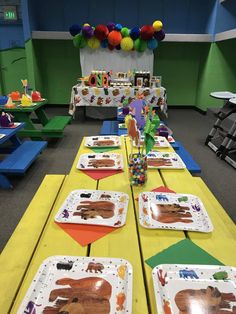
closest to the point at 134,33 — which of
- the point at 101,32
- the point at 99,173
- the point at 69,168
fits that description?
the point at 101,32

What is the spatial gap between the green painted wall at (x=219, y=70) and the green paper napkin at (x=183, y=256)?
558 centimetres

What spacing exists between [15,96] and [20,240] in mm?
3577

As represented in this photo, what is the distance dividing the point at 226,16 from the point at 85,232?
6.15 meters

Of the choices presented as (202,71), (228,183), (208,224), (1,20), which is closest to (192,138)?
(228,183)

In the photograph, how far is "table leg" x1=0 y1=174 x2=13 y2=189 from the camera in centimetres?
253

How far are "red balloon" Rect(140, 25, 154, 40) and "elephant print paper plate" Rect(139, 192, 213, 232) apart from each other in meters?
4.62

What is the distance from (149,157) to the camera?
1.72 metres

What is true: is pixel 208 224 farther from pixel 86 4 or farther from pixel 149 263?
pixel 86 4

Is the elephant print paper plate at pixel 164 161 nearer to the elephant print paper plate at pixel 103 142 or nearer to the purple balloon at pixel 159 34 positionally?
the elephant print paper plate at pixel 103 142

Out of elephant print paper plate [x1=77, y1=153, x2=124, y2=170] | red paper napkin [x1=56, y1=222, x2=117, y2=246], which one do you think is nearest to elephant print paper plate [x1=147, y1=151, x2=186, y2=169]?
elephant print paper plate [x1=77, y1=153, x2=124, y2=170]

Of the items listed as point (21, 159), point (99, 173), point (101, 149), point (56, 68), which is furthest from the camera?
point (56, 68)

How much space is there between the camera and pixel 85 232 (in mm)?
1000

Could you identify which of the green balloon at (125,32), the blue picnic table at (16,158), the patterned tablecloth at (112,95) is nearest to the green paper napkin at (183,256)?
the blue picnic table at (16,158)

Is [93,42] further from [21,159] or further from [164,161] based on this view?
[164,161]
